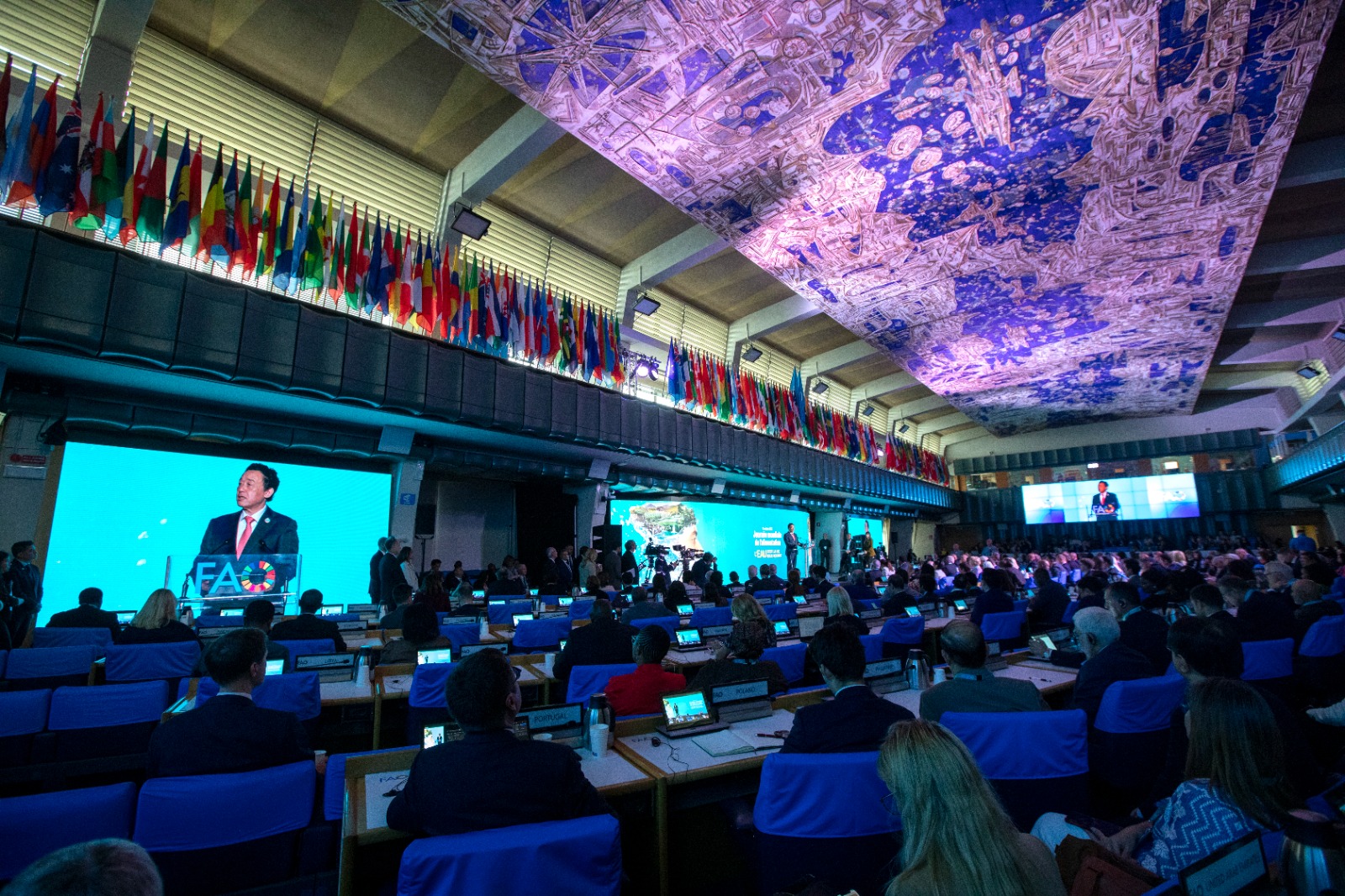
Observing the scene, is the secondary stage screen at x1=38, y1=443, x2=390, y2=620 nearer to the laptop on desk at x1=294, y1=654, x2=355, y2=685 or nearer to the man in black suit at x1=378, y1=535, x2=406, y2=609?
the man in black suit at x1=378, y1=535, x2=406, y2=609

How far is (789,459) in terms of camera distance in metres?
18.0

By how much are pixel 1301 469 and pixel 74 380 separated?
27918mm

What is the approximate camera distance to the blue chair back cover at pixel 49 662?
13.7 feet

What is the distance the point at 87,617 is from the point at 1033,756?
7.78 m

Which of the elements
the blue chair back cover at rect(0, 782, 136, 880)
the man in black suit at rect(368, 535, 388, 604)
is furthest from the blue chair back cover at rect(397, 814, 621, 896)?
the man in black suit at rect(368, 535, 388, 604)

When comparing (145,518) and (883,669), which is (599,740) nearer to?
(883,669)

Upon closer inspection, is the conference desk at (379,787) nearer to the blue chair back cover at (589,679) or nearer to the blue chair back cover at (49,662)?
the blue chair back cover at (589,679)

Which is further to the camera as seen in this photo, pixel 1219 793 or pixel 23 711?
pixel 23 711

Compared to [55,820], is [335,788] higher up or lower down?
lower down

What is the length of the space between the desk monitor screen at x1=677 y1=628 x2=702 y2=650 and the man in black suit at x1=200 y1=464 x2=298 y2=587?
23.6 feet


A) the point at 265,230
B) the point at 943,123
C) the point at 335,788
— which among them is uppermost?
the point at 943,123

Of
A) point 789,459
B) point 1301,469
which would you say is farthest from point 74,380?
point 1301,469

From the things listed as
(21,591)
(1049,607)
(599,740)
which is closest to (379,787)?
(599,740)

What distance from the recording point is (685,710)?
324 cm
